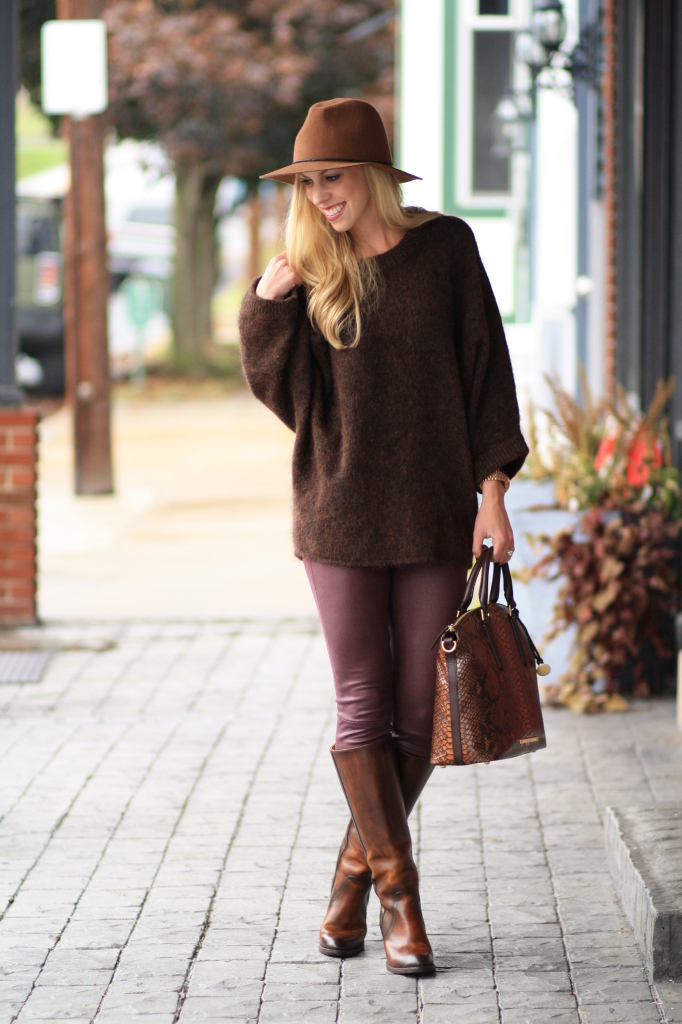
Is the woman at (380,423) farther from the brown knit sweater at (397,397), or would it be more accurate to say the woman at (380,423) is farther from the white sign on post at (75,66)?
the white sign on post at (75,66)

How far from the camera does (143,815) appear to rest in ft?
14.9

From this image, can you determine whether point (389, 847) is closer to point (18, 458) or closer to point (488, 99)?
point (18, 458)

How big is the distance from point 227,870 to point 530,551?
259 cm

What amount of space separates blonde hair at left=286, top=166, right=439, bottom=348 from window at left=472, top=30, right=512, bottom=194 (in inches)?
245

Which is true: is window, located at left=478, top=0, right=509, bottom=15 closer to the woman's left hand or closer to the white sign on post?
the white sign on post

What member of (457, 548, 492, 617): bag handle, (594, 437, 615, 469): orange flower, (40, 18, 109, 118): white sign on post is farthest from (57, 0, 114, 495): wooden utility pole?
(457, 548, 492, 617): bag handle

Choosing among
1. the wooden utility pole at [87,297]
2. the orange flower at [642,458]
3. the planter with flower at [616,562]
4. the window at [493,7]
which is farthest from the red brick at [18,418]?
the wooden utility pole at [87,297]

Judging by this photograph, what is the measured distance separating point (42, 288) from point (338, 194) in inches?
839

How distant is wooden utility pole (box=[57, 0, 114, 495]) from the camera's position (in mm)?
12078

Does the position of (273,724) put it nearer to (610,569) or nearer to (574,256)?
(610,569)

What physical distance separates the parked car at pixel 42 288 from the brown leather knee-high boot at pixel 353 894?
20064 millimetres

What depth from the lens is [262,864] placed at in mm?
4117

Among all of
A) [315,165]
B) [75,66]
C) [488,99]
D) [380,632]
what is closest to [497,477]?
[380,632]

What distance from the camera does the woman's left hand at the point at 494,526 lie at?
10.9ft
